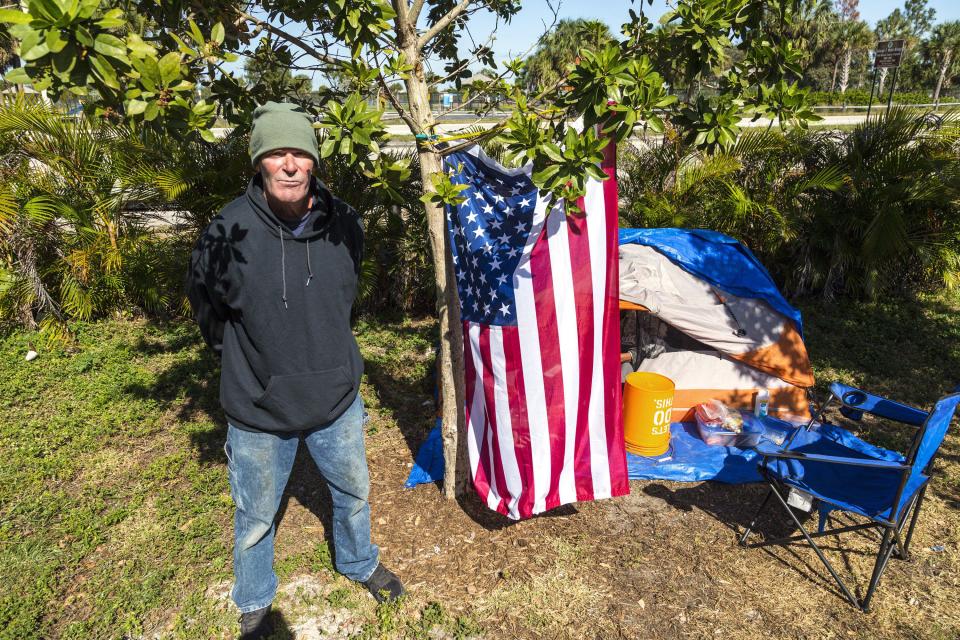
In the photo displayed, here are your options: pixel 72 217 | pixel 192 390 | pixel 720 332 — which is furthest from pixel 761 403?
pixel 72 217

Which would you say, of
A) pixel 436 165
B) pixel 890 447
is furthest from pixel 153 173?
pixel 890 447

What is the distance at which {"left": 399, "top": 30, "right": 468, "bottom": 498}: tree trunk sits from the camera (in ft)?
10.9

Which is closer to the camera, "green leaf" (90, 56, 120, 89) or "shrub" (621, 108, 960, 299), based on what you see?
"green leaf" (90, 56, 120, 89)

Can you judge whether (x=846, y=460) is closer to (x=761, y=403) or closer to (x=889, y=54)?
(x=761, y=403)

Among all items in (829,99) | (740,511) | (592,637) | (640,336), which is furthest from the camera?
(829,99)

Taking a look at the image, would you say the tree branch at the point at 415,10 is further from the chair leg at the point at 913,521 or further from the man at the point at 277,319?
the chair leg at the point at 913,521

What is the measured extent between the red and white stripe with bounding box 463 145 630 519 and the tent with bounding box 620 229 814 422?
1.89 meters

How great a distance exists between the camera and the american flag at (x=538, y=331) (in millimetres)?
3160

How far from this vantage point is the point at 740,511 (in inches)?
160

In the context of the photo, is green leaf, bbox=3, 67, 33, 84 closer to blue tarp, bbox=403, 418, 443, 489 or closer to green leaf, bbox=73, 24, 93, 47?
green leaf, bbox=73, 24, 93, 47

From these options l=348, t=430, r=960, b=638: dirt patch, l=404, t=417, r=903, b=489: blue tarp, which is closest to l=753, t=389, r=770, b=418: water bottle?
l=404, t=417, r=903, b=489: blue tarp

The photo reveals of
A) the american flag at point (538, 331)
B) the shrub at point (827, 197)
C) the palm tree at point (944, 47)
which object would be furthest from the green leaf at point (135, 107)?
the palm tree at point (944, 47)

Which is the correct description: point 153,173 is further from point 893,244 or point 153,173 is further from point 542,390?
point 893,244

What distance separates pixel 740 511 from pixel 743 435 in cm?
96
